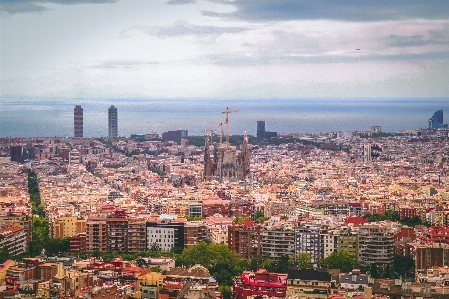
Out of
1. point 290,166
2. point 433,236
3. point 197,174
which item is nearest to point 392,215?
point 433,236

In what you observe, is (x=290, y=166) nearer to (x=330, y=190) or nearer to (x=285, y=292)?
(x=330, y=190)

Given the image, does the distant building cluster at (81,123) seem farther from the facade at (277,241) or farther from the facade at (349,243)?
the facade at (349,243)

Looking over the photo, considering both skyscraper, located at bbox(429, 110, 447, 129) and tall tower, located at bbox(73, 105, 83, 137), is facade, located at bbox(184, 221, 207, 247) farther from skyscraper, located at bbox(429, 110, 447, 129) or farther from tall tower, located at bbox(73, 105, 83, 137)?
skyscraper, located at bbox(429, 110, 447, 129)

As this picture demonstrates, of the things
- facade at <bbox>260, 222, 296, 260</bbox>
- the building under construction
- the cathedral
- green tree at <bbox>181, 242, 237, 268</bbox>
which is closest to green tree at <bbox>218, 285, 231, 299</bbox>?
green tree at <bbox>181, 242, 237, 268</bbox>

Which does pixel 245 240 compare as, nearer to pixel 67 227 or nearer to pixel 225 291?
pixel 67 227

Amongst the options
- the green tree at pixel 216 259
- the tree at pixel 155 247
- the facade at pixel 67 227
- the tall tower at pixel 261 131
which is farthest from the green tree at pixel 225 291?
the tall tower at pixel 261 131

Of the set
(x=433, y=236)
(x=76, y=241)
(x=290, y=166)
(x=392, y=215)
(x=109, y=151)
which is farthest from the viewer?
(x=109, y=151)
